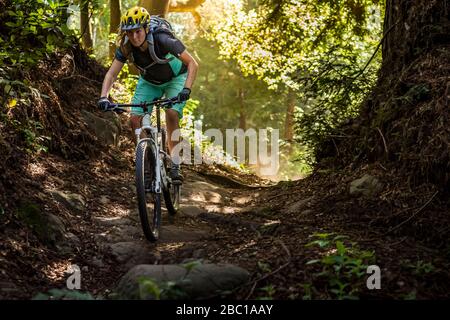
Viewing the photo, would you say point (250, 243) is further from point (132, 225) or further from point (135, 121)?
point (135, 121)

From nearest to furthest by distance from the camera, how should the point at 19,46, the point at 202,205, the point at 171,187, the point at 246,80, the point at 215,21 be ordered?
the point at 19,46
the point at 171,187
the point at 202,205
the point at 215,21
the point at 246,80

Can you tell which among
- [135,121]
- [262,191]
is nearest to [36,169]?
[135,121]

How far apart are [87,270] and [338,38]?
8.53m

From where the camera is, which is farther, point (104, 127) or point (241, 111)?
point (241, 111)

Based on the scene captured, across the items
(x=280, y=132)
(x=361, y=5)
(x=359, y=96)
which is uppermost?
(x=361, y=5)

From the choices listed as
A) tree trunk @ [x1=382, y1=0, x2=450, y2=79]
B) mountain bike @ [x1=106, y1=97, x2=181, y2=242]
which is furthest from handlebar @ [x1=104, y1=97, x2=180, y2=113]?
tree trunk @ [x1=382, y1=0, x2=450, y2=79]

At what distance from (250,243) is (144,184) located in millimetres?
1375

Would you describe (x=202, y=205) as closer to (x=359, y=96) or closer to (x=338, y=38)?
(x=359, y=96)

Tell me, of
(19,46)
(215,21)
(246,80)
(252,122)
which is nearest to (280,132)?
(252,122)

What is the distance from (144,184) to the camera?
5555mm

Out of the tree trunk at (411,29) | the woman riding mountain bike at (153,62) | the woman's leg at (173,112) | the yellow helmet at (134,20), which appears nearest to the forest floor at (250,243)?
the woman's leg at (173,112)

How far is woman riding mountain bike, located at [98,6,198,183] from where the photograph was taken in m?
5.89

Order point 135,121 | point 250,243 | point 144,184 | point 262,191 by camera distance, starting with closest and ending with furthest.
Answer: point 250,243
point 144,184
point 135,121
point 262,191
